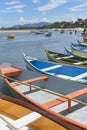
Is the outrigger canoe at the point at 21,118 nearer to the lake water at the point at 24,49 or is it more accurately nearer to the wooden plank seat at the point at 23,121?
the wooden plank seat at the point at 23,121

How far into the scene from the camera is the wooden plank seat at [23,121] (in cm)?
519

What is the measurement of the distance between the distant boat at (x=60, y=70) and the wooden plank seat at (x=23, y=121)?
5313mm

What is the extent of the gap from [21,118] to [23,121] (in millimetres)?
160

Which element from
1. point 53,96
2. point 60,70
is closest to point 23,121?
point 53,96

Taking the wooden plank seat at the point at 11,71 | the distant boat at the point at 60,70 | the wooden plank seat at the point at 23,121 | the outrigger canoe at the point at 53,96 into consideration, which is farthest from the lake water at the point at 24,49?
the wooden plank seat at the point at 23,121

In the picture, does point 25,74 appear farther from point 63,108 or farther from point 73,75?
point 63,108

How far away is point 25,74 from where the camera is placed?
1220cm

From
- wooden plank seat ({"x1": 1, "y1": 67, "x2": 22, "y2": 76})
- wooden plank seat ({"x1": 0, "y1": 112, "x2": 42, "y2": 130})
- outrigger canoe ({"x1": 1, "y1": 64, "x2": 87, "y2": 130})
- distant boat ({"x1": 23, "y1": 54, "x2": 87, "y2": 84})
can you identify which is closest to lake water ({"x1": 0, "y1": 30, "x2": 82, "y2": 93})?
wooden plank seat ({"x1": 1, "y1": 67, "x2": 22, "y2": 76})

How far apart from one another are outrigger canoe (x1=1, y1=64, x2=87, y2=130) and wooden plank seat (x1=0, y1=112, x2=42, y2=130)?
34 centimetres

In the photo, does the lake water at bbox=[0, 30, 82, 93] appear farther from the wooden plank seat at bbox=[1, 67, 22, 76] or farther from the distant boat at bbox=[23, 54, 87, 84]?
the distant boat at bbox=[23, 54, 87, 84]

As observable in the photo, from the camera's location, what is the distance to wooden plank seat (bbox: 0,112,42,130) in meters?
5.19

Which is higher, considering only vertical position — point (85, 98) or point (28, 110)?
point (28, 110)

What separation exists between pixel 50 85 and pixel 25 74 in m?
2.01

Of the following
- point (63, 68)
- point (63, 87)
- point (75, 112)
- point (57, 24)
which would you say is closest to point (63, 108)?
point (75, 112)
